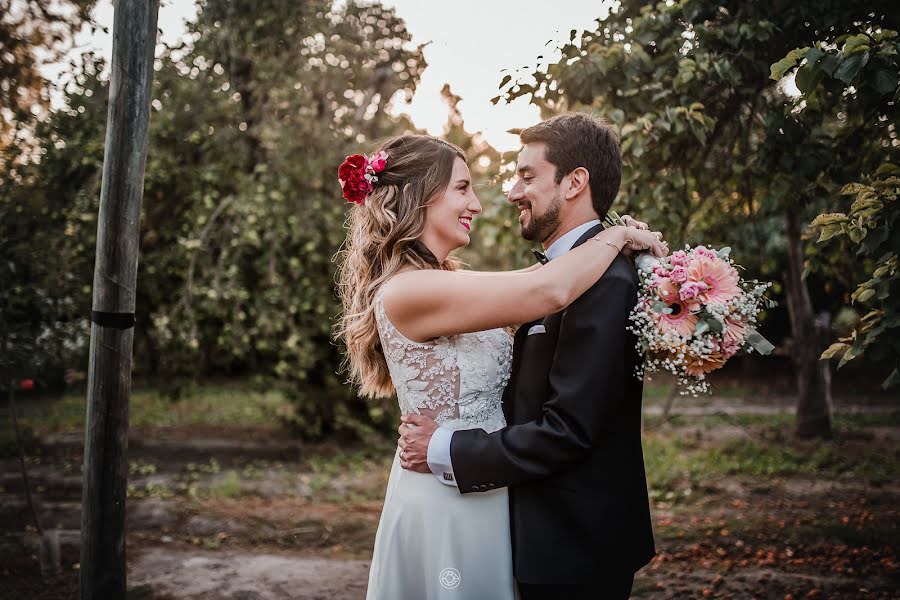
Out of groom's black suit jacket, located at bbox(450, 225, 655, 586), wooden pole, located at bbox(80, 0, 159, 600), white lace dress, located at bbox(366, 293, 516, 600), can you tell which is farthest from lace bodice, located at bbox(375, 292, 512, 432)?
wooden pole, located at bbox(80, 0, 159, 600)

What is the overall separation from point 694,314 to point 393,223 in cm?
116

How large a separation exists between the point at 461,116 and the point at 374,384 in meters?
5.82

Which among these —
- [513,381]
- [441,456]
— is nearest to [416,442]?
[441,456]

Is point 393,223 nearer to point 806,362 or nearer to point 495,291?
point 495,291

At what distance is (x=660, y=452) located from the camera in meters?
8.95

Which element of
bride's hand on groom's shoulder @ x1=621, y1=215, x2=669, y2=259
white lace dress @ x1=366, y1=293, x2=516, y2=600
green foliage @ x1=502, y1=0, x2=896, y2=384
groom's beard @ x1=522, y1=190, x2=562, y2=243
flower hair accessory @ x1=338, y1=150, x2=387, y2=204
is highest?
green foliage @ x1=502, y1=0, x2=896, y2=384

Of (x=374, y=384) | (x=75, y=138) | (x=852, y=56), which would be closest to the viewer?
(x=852, y=56)

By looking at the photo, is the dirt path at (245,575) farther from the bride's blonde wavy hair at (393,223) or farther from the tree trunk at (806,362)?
the tree trunk at (806,362)

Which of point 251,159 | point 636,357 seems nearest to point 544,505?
point 636,357

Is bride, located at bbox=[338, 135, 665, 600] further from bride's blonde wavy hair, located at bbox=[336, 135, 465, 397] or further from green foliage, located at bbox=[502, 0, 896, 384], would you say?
green foliage, located at bbox=[502, 0, 896, 384]

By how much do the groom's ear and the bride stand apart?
199 millimetres

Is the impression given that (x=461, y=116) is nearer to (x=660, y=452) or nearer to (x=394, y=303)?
(x=660, y=452)

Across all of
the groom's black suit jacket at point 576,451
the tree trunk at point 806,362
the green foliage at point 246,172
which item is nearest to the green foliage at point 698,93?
the groom's black suit jacket at point 576,451

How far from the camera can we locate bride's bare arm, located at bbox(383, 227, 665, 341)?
2.23 m
